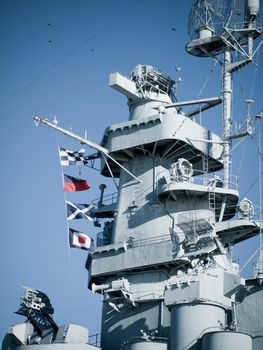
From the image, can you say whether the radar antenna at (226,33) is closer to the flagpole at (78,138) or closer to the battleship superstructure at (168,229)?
the battleship superstructure at (168,229)

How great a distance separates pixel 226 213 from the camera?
107 feet

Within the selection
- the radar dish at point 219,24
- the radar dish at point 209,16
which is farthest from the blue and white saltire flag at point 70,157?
the radar dish at point 209,16

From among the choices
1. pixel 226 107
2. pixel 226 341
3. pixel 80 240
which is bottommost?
pixel 226 341

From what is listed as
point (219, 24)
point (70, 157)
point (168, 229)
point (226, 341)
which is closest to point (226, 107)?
point (219, 24)

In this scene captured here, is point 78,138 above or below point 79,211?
above

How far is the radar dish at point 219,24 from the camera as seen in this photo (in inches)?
1312

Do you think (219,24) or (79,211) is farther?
(219,24)

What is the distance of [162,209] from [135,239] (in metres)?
1.88

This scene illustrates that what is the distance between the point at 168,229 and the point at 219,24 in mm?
11462

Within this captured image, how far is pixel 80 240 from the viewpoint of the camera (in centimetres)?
3103

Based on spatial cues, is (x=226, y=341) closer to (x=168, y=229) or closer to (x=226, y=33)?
(x=168, y=229)

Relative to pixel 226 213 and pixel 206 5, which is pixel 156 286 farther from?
pixel 206 5

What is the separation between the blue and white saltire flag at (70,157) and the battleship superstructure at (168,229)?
1.07 m

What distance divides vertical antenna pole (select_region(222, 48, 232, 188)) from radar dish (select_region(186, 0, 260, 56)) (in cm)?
83
